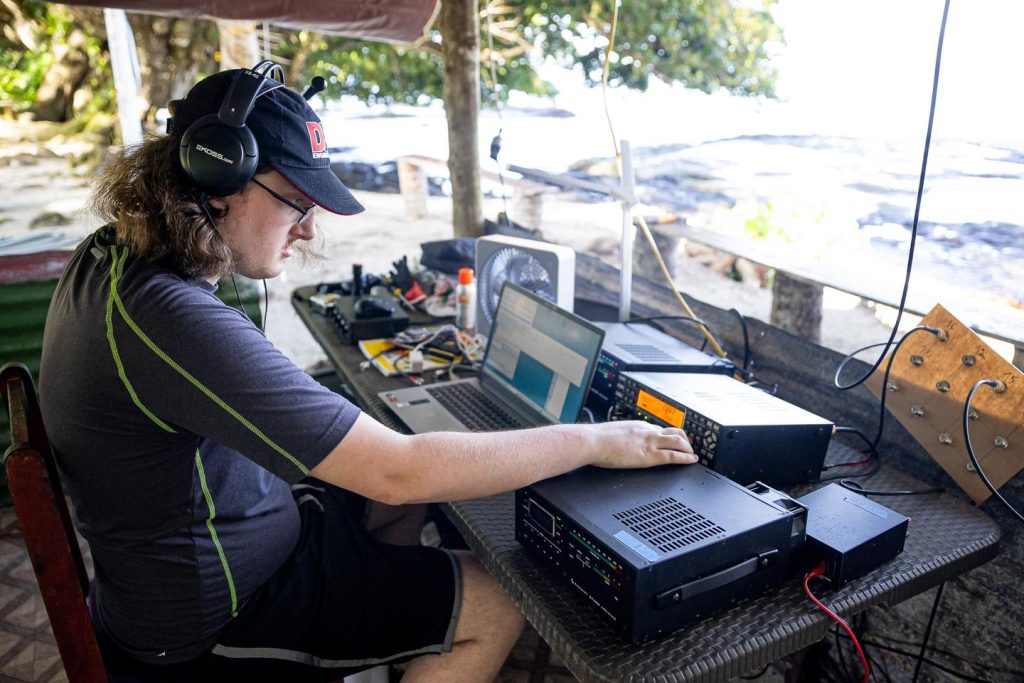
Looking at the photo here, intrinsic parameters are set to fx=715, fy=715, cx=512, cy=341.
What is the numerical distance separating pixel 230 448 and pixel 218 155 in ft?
1.63

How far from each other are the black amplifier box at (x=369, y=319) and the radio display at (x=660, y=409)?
1.06m

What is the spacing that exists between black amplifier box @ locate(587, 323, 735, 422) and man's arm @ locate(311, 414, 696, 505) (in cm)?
33

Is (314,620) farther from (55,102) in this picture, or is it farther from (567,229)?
(55,102)

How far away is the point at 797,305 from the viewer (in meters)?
3.24

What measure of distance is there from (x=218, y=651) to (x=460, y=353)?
45.7 inches

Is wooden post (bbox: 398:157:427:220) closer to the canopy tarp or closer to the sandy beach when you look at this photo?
the sandy beach

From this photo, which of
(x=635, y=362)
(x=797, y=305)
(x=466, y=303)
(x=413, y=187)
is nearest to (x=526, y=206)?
(x=413, y=187)

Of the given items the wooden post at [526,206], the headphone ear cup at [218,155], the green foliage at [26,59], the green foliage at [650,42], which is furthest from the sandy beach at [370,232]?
the headphone ear cup at [218,155]

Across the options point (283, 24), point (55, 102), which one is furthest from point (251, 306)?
point (55, 102)

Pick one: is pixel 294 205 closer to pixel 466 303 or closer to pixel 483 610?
pixel 483 610

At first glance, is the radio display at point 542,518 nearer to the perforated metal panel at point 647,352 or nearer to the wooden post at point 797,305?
the perforated metal panel at point 647,352

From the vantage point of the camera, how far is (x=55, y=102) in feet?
34.9

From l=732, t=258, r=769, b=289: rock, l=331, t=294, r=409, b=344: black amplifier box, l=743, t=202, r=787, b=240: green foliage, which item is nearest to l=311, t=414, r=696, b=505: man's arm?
l=331, t=294, r=409, b=344: black amplifier box

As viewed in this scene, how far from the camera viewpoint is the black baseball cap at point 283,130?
1.28m
